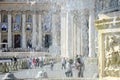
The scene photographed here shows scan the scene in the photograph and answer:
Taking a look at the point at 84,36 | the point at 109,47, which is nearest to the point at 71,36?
the point at 84,36

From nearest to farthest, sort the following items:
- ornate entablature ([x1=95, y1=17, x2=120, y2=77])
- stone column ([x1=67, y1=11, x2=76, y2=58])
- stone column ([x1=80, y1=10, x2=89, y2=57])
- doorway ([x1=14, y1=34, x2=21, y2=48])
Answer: ornate entablature ([x1=95, y1=17, x2=120, y2=77]), stone column ([x1=67, y1=11, x2=76, y2=58]), stone column ([x1=80, y1=10, x2=89, y2=57]), doorway ([x1=14, y1=34, x2=21, y2=48])

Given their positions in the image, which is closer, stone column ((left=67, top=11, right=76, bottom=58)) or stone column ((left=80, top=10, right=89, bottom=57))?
stone column ((left=67, top=11, right=76, bottom=58))

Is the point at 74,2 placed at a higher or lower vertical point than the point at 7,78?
higher

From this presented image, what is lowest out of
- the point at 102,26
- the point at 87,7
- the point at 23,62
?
the point at 23,62

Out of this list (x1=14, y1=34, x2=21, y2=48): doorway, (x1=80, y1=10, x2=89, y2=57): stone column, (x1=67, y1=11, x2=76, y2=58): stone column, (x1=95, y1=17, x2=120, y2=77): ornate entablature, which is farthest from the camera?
(x1=14, y1=34, x2=21, y2=48): doorway

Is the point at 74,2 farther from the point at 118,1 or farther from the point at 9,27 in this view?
the point at 9,27

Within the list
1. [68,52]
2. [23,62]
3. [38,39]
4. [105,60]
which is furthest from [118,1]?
[38,39]

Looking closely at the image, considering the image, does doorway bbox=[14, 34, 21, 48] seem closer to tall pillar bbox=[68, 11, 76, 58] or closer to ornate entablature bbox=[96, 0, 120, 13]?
tall pillar bbox=[68, 11, 76, 58]

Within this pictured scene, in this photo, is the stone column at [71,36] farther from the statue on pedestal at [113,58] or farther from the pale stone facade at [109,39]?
the statue on pedestal at [113,58]

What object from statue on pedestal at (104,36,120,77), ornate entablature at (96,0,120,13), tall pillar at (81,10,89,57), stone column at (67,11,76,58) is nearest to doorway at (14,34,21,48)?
tall pillar at (81,10,89,57)

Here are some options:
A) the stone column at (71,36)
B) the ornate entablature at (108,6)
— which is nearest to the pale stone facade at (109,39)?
the ornate entablature at (108,6)

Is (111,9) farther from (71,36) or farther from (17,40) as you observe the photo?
(17,40)

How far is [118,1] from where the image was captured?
241 inches

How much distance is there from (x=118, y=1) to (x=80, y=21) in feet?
124
